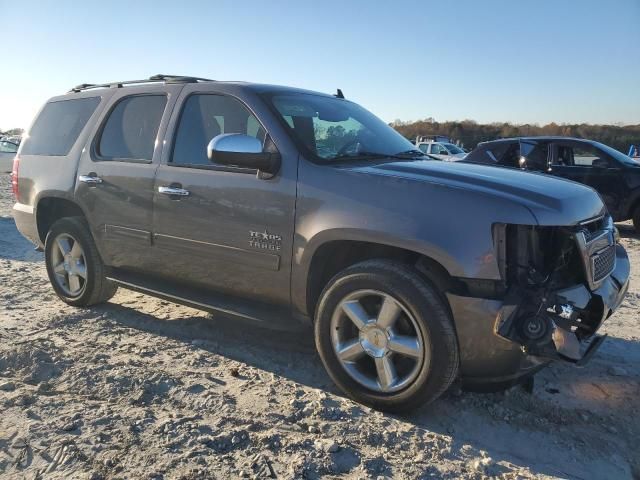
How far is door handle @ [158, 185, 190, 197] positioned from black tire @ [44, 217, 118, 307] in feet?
3.59

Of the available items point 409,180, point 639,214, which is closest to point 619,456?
point 409,180

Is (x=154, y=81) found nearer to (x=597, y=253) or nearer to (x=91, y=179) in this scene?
(x=91, y=179)

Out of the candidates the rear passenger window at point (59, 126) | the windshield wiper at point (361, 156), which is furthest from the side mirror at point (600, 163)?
the rear passenger window at point (59, 126)

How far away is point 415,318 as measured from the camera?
279cm

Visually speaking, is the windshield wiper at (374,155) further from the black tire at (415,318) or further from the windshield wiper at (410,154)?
the black tire at (415,318)

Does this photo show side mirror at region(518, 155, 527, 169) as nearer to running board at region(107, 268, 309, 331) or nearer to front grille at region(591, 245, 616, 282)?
front grille at region(591, 245, 616, 282)

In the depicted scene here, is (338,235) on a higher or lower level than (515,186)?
lower

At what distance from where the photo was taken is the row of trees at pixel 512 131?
3700cm

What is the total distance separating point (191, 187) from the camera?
3.68m

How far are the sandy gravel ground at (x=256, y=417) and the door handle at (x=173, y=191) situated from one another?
44.8 inches

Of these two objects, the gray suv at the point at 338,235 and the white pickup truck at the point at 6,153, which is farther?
the white pickup truck at the point at 6,153

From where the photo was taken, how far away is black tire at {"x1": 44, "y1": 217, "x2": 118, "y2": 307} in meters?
4.52

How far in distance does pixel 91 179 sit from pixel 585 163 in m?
8.71

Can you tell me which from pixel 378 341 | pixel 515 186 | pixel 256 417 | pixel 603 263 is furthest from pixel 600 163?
pixel 256 417
